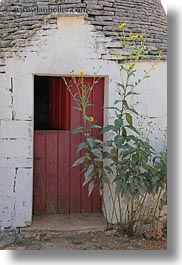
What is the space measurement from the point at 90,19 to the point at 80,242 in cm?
273

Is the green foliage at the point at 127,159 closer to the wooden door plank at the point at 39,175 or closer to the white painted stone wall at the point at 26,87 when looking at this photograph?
the white painted stone wall at the point at 26,87

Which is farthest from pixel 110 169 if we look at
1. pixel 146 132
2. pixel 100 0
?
pixel 100 0

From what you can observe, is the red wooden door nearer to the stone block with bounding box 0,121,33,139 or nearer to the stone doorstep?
the stone doorstep

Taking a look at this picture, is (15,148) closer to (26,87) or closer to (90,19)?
(26,87)

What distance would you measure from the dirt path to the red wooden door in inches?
17.8

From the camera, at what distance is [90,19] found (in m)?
5.41

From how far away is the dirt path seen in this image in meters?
5.03

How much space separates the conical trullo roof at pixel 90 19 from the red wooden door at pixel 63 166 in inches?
29.9

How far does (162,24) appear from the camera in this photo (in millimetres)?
6055

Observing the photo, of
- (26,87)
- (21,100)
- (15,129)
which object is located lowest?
(15,129)

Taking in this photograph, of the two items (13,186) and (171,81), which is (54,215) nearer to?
(13,186)

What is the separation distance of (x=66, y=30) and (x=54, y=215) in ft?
7.77

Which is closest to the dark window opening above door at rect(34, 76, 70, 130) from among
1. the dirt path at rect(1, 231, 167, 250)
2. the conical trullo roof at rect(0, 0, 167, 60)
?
the conical trullo roof at rect(0, 0, 167, 60)

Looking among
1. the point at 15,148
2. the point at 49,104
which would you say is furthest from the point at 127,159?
the point at 49,104
